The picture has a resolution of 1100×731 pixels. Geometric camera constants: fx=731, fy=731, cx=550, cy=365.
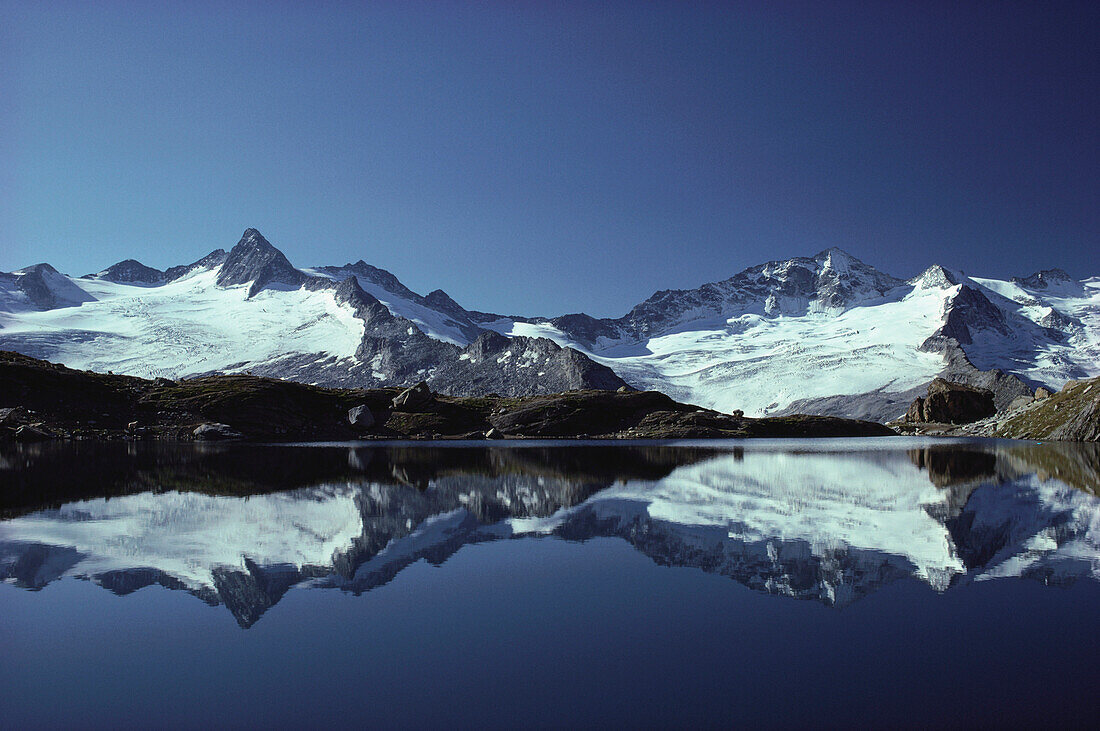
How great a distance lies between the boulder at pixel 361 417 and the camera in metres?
144

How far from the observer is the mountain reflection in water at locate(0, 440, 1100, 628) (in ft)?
69.2

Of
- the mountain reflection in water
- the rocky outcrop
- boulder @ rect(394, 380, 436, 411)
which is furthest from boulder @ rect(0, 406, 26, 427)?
the rocky outcrop

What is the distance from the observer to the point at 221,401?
431ft

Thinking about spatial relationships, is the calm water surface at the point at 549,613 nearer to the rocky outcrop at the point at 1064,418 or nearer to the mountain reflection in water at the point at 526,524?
the mountain reflection in water at the point at 526,524

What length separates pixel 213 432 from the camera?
392ft

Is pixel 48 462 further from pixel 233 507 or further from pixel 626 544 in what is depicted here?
pixel 626 544

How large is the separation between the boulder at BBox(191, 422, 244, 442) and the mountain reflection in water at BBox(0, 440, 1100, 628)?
6412 cm

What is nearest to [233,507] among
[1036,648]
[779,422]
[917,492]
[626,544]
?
[626,544]

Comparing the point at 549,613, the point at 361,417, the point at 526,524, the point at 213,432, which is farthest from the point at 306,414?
the point at 549,613

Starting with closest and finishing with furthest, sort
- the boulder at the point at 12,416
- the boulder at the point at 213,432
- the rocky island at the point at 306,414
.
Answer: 1. the boulder at the point at 12,416
2. the rocky island at the point at 306,414
3. the boulder at the point at 213,432

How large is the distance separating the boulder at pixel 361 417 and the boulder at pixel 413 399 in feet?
31.1

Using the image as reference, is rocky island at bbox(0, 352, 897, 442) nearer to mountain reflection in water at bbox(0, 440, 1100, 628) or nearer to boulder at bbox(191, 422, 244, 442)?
boulder at bbox(191, 422, 244, 442)

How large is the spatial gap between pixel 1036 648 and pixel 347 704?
13.4 m

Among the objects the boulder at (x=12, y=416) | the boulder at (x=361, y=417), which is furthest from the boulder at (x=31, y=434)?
the boulder at (x=361, y=417)
